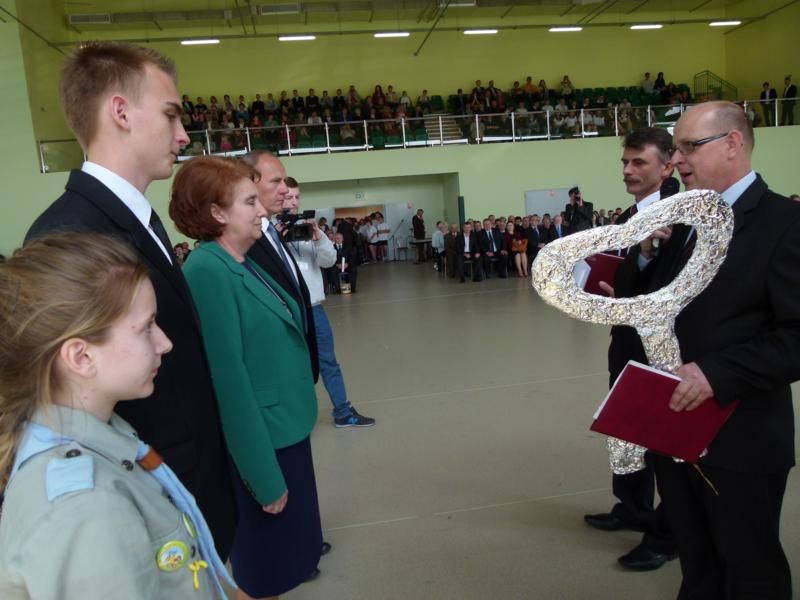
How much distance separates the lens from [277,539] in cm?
166

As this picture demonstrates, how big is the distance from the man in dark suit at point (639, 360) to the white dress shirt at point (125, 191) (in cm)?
150

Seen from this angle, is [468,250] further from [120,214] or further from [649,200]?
[120,214]

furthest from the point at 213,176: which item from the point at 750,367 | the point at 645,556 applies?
the point at 645,556

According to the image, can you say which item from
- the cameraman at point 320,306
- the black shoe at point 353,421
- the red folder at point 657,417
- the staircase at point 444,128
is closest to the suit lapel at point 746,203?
the red folder at point 657,417

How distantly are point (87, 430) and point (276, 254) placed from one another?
3.90 ft

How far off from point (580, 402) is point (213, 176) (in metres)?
3.08

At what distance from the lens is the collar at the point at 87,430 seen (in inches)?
33.1

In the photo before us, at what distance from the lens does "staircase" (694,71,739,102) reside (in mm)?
18375

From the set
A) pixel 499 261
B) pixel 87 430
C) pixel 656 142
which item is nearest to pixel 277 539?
pixel 87 430

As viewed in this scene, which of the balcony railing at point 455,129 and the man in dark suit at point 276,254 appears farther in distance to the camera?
the balcony railing at point 455,129

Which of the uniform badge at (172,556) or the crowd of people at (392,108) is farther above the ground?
the crowd of people at (392,108)

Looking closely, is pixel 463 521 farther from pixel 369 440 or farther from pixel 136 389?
pixel 136 389

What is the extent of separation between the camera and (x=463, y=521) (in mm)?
2568

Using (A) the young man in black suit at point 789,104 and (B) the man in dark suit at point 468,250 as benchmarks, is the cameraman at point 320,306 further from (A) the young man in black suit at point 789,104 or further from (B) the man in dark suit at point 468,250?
(A) the young man in black suit at point 789,104
